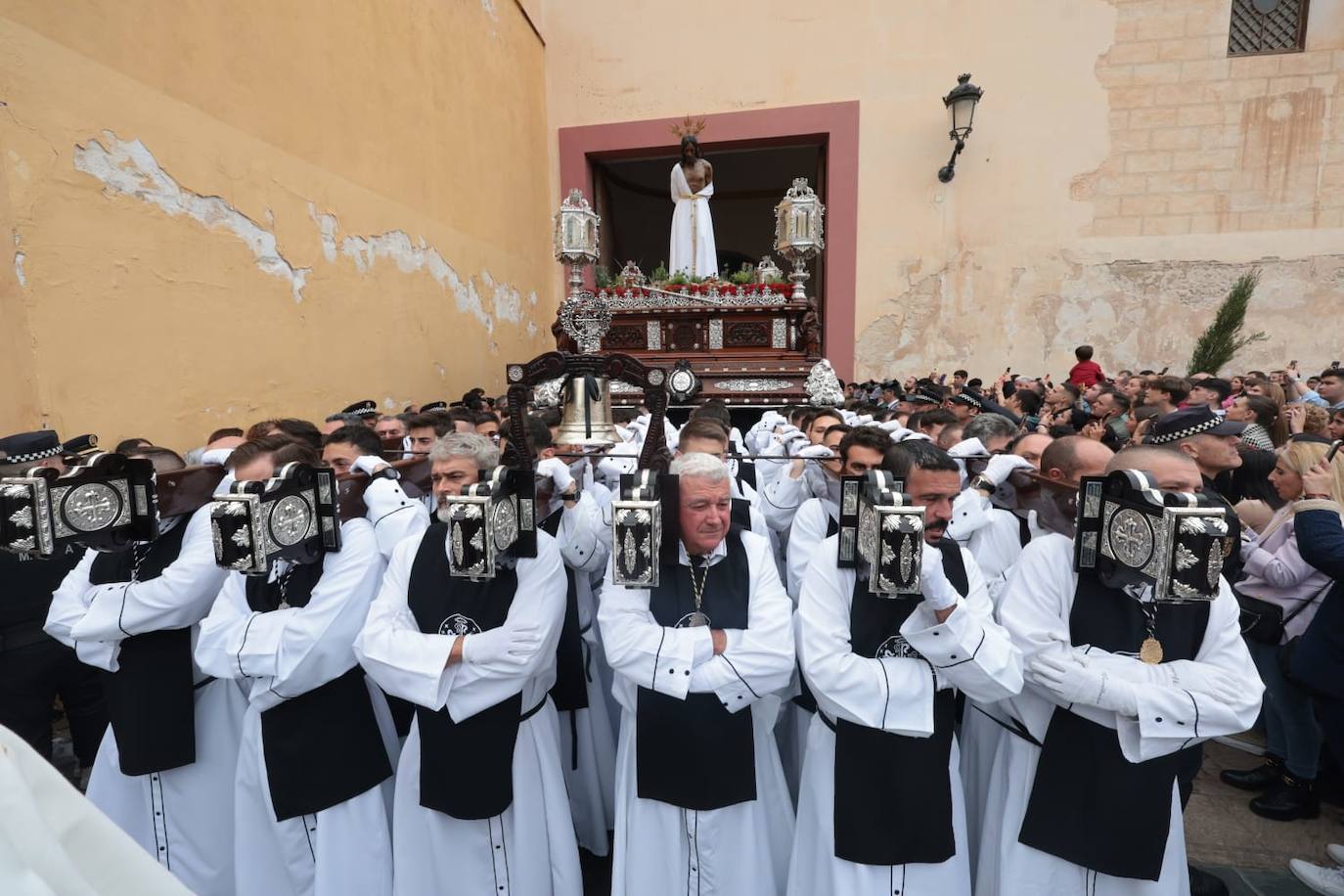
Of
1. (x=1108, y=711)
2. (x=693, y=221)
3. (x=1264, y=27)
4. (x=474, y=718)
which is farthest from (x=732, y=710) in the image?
(x=1264, y=27)

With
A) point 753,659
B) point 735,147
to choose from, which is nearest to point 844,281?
point 735,147

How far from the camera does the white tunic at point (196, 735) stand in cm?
250

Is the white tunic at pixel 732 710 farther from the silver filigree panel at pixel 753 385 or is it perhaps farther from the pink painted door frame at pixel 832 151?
the pink painted door frame at pixel 832 151

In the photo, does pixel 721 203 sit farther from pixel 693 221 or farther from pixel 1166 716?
pixel 1166 716

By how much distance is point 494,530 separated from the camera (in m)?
2.10

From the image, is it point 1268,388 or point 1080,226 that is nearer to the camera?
point 1268,388

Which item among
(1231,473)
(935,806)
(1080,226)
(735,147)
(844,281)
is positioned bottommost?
(935,806)

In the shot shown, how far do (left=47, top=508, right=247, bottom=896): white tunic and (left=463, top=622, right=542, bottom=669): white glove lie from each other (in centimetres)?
117

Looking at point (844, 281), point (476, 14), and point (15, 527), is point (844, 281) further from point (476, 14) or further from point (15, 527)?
point (15, 527)

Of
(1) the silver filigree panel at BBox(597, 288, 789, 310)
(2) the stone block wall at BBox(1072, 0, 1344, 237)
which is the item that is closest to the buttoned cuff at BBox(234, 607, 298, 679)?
(1) the silver filigree panel at BBox(597, 288, 789, 310)

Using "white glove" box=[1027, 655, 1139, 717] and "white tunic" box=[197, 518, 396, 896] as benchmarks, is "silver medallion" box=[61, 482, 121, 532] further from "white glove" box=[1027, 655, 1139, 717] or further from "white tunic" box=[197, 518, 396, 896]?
"white glove" box=[1027, 655, 1139, 717]

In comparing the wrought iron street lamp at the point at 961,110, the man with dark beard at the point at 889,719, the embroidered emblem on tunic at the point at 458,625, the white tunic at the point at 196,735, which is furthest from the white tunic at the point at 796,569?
the wrought iron street lamp at the point at 961,110

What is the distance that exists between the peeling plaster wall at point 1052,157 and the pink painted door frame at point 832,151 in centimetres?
23

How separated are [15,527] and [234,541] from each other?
0.72 meters
